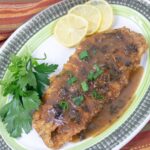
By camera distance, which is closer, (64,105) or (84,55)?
(64,105)

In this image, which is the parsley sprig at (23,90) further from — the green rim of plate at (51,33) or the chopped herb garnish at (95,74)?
the chopped herb garnish at (95,74)

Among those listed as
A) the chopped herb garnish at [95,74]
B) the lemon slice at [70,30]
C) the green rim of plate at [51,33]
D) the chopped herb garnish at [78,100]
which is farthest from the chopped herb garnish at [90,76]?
the lemon slice at [70,30]

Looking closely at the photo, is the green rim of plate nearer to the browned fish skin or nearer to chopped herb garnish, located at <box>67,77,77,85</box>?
the browned fish skin

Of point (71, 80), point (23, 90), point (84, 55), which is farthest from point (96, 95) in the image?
point (23, 90)

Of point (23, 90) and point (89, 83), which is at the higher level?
point (89, 83)

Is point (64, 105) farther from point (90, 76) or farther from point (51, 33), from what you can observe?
point (51, 33)

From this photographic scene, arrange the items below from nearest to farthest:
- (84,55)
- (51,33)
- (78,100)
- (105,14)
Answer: (78,100) < (84,55) < (105,14) < (51,33)

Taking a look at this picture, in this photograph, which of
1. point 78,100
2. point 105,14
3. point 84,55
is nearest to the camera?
point 78,100
